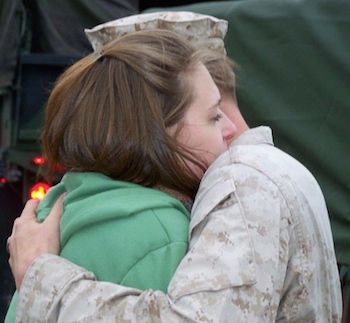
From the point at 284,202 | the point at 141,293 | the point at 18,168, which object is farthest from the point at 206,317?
the point at 18,168

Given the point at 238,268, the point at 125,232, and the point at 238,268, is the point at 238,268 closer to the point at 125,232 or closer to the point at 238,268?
the point at 238,268

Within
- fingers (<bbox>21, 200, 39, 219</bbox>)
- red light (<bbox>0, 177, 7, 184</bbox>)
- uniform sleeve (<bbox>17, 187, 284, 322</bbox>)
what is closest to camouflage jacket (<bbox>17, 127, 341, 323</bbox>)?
uniform sleeve (<bbox>17, 187, 284, 322</bbox>)

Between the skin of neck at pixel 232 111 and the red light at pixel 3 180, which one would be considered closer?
the skin of neck at pixel 232 111

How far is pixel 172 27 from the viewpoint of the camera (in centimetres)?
245

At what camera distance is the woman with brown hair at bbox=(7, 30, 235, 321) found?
1.91 m

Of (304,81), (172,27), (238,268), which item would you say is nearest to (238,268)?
(238,268)

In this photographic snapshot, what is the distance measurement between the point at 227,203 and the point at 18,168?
4916 millimetres

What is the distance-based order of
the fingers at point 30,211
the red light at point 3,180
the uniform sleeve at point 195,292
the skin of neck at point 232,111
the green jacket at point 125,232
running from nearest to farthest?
the uniform sleeve at point 195,292 < the green jacket at point 125,232 < the fingers at point 30,211 < the skin of neck at point 232,111 < the red light at point 3,180

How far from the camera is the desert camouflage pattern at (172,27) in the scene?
2.41m

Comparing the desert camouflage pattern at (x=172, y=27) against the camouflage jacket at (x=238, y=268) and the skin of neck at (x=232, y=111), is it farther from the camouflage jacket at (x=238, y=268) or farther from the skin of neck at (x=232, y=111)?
the camouflage jacket at (x=238, y=268)

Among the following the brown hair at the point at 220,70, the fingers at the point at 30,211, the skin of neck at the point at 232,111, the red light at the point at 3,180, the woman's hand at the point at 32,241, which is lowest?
the red light at the point at 3,180

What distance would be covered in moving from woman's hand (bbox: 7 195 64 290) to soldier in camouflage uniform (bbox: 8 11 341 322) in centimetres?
4

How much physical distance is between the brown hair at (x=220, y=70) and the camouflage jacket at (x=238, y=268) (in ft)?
1.02

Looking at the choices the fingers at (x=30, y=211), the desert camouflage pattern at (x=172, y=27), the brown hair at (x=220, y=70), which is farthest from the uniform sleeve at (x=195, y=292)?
the desert camouflage pattern at (x=172, y=27)
